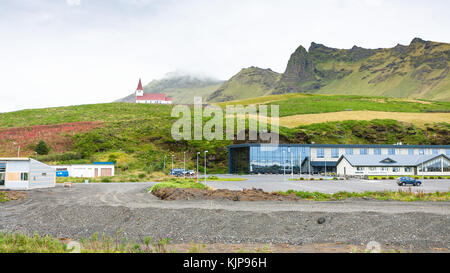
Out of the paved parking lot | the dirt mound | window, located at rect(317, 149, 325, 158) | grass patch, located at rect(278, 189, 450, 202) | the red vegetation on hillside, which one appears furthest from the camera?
window, located at rect(317, 149, 325, 158)

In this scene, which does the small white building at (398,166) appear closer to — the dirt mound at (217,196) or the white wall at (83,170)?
the dirt mound at (217,196)

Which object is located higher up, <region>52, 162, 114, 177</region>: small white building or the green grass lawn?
the green grass lawn

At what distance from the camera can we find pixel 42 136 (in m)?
89.0

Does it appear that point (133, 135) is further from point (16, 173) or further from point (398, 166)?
point (398, 166)

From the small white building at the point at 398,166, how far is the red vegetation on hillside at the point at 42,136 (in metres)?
66.3

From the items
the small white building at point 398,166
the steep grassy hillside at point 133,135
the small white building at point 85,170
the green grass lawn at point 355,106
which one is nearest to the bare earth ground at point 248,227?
the steep grassy hillside at point 133,135

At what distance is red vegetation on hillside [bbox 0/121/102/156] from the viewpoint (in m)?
81.3

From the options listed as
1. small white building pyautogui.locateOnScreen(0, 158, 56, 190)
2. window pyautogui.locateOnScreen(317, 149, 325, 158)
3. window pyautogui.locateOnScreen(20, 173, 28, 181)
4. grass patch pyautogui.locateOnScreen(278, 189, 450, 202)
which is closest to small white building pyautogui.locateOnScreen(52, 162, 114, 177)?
small white building pyautogui.locateOnScreen(0, 158, 56, 190)

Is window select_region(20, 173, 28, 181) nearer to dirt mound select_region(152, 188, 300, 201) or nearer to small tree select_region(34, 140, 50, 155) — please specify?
dirt mound select_region(152, 188, 300, 201)

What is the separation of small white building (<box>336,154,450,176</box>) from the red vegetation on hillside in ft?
218

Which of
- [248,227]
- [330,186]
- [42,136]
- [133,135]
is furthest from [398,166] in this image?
[42,136]
